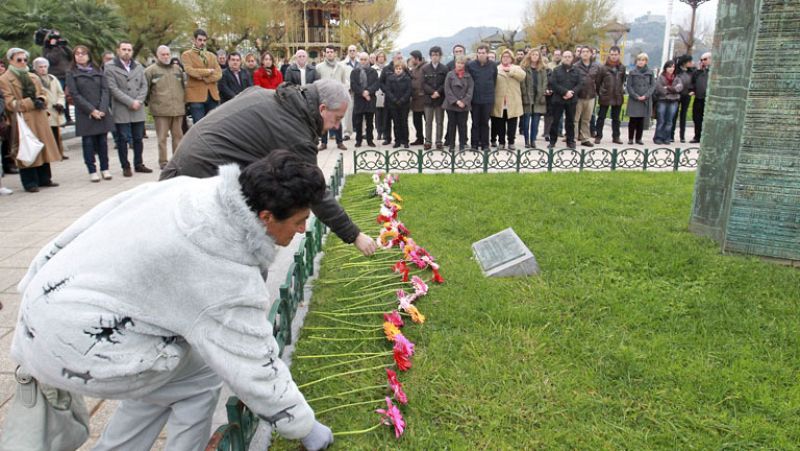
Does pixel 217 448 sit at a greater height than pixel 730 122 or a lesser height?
lesser

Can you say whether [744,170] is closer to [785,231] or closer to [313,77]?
[785,231]

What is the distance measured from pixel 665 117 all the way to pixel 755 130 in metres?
7.91

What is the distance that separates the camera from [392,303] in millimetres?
4047

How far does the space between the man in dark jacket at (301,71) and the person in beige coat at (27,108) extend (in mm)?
4352

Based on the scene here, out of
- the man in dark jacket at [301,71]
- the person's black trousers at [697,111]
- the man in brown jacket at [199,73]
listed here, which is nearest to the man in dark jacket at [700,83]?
the person's black trousers at [697,111]

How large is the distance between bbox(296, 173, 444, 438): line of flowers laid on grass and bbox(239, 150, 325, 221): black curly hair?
1377mm

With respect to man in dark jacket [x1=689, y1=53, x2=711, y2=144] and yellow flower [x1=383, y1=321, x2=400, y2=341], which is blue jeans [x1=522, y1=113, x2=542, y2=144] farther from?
yellow flower [x1=383, y1=321, x2=400, y2=341]

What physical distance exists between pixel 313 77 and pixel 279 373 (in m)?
10.3

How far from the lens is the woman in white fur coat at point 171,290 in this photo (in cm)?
167

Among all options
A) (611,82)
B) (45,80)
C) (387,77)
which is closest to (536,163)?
(611,82)

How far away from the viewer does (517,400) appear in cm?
292

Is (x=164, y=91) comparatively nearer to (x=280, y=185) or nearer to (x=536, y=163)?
(x=536, y=163)

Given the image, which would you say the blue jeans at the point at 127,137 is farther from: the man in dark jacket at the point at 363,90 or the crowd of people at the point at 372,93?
the man in dark jacket at the point at 363,90

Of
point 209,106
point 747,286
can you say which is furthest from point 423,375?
point 209,106
